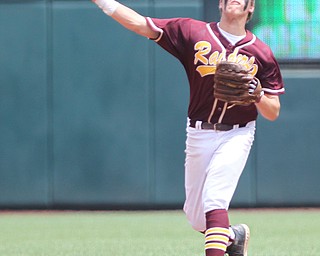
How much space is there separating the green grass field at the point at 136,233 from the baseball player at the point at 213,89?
1.54 m

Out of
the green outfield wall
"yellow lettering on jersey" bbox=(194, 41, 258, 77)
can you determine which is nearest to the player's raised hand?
"yellow lettering on jersey" bbox=(194, 41, 258, 77)

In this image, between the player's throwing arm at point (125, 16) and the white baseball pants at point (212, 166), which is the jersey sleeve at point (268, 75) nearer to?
the white baseball pants at point (212, 166)

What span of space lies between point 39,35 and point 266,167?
9.08ft

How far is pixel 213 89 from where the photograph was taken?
570 cm

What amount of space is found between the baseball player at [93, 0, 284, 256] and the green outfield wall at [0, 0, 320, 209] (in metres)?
4.43


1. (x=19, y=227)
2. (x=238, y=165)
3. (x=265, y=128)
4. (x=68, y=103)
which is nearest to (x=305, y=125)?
(x=265, y=128)

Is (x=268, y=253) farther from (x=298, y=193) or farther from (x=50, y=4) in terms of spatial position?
(x=50, y=4)

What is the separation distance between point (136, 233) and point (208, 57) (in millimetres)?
3207

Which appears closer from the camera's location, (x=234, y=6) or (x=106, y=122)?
(x=234, y=6)

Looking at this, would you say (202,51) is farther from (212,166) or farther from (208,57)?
(212,166)

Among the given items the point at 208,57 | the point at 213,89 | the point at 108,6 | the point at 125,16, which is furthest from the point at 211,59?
the point at 108,6

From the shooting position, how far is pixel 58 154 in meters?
10.3

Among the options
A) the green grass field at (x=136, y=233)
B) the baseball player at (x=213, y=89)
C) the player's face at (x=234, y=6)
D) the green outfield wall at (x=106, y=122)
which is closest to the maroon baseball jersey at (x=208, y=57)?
the baseball player at (x=213, y=89)

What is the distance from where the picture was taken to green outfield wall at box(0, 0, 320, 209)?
10266 mm
